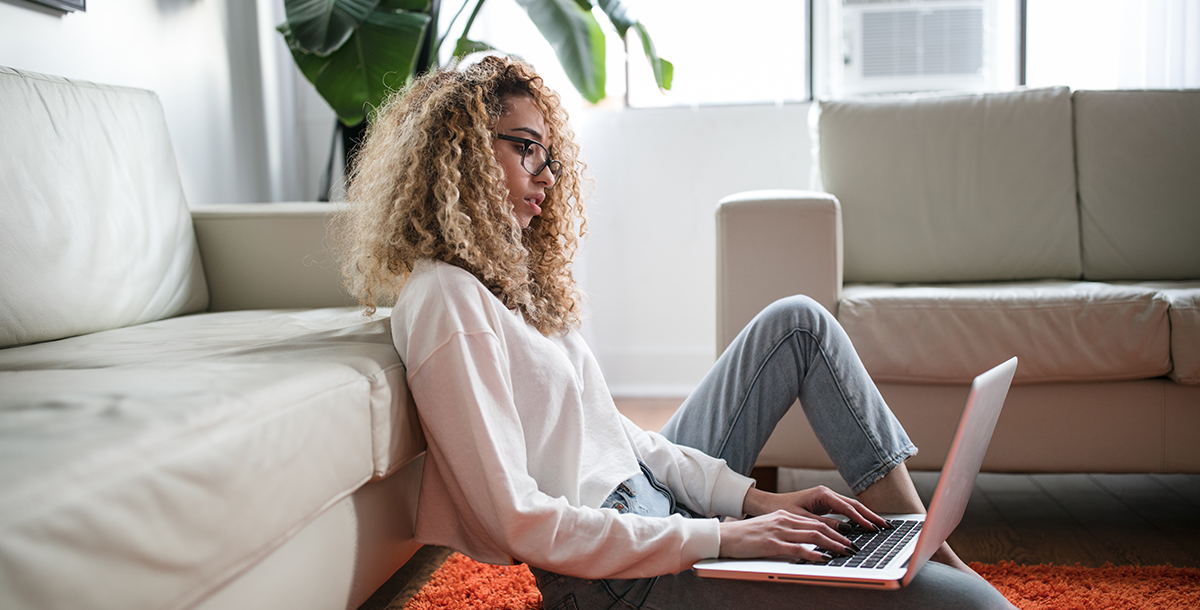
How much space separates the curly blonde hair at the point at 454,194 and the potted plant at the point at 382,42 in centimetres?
105

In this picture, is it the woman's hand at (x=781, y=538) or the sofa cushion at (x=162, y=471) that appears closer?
the sofa cushion at (x=162, y=471)

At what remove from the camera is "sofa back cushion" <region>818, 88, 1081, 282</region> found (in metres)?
1.98

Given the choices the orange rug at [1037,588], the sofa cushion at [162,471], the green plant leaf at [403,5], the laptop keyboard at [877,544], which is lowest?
the orange rug at [1037,588]

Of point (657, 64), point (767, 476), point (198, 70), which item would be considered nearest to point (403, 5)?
point (198, 70)

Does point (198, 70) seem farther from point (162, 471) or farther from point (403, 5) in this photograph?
point (162, 471)

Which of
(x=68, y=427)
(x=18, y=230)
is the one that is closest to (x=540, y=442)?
Answer: (x=68, y=427)

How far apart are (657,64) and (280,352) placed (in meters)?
1.80

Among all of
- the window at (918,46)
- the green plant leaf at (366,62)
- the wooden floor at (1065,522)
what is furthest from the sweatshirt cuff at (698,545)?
the window at (918,46)

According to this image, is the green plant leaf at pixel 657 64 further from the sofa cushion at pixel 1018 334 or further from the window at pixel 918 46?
the sofa cushion at pixel 1018 334

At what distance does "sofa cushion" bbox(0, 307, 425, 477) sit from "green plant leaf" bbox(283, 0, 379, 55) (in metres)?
1.05

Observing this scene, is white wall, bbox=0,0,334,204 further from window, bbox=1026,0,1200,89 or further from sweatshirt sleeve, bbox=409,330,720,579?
window, bbox=1026,0,1200,89

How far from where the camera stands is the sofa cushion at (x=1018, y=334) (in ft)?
4.80

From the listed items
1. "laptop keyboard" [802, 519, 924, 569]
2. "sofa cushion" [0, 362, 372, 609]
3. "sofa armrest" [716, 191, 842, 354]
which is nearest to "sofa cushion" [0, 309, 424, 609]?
"sofa cushion" [0, 362, 372, 609]

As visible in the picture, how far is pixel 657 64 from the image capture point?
97.7 inches
